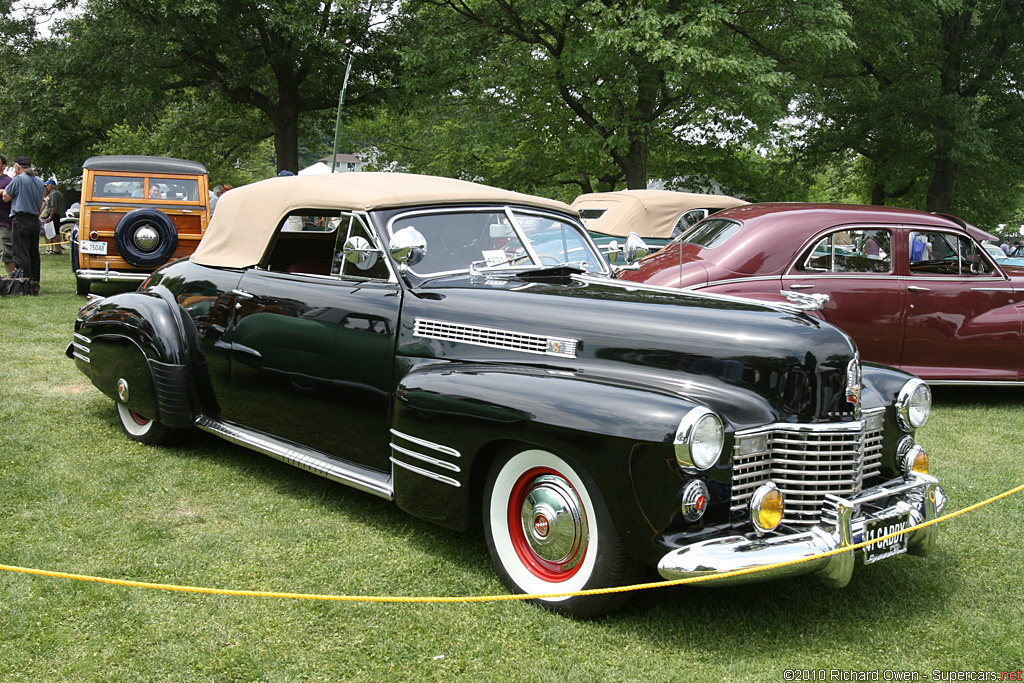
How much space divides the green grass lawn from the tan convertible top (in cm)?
140

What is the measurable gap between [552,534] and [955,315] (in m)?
5.53

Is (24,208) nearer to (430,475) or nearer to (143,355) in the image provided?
(143,355)

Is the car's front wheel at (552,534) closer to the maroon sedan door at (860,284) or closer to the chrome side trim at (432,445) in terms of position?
the chrome side trim at (432,445)

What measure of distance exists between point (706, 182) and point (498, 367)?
69.1 feet

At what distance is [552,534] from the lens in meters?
3.48

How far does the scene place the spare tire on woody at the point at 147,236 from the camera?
34.3ft

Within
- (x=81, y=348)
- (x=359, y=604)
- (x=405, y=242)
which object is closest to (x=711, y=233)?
(x=405, y=242)

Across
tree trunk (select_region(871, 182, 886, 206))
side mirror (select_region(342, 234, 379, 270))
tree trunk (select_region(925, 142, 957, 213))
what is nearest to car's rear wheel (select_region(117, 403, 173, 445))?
side mirror (select_region(342, 234, 379, 270))

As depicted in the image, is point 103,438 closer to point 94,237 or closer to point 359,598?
point 359,598

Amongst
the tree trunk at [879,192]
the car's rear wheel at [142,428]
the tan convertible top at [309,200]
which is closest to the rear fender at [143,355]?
the car's rear wheel at [142,428]

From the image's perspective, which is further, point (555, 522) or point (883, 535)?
point (555, 522)

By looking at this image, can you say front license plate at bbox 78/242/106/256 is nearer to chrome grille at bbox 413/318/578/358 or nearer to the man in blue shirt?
the man in blue shirt

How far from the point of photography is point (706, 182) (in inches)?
932

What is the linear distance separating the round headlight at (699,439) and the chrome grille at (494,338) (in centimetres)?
79
